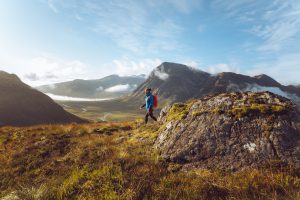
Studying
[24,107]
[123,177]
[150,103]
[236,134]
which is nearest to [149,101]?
[150,103]

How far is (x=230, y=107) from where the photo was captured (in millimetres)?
8953

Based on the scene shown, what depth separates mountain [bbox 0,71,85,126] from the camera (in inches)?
4434

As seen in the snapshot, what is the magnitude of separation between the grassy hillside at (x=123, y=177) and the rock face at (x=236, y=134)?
1.72 feet

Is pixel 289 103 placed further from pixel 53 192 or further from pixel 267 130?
pixel 53 192

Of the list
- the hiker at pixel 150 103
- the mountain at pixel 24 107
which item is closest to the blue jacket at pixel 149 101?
the hiker at pixel 150 103

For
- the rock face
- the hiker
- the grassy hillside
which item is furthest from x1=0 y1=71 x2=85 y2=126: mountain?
the rock face

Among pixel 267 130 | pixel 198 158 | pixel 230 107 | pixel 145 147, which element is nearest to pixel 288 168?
pixel 267 130

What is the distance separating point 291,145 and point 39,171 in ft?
28.9

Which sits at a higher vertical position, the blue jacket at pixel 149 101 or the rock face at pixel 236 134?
the blue jacket at pixel 149 101

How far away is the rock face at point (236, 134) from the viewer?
22.2 ft

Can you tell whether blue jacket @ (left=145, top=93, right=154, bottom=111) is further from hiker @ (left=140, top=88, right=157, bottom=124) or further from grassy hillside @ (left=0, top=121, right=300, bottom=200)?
grassy hillside @ (left=0, top=121, right=300, bottom=200)

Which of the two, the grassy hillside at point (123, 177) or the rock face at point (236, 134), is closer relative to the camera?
the grassy hillside at point (123, 177)

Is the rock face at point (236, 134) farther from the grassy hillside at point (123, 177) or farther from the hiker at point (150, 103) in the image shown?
the hiker at point (150, 103)

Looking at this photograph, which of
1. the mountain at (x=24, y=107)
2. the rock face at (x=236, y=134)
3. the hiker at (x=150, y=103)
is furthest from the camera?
the mountain at (x=24, y=107)
